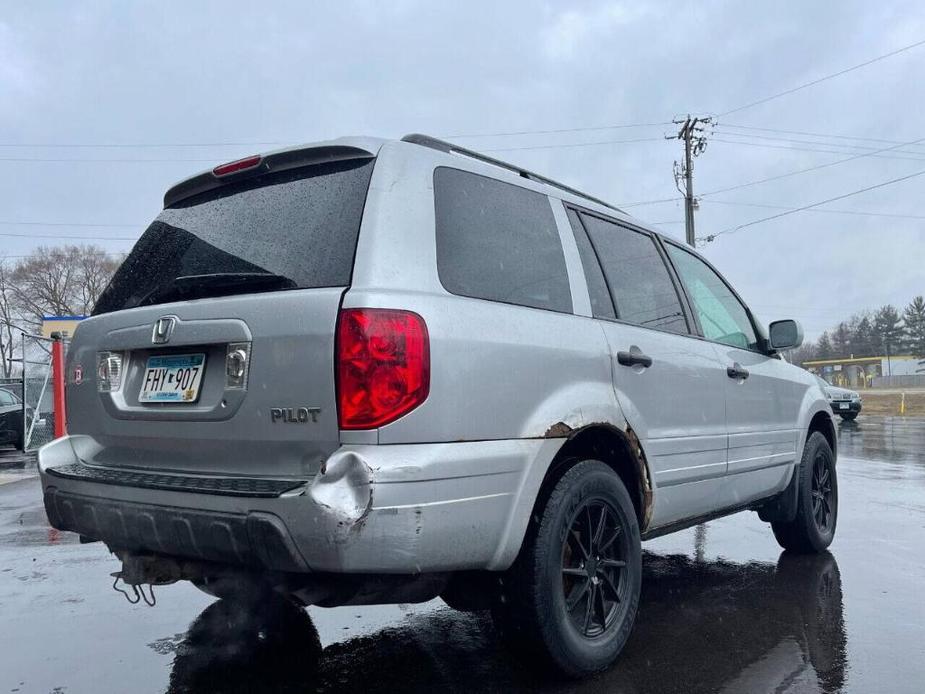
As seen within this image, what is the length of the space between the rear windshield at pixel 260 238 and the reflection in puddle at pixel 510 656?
150 centimetres

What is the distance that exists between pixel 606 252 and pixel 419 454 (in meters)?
1.67

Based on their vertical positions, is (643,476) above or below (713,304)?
below

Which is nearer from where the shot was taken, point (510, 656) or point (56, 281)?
point (510, 656)

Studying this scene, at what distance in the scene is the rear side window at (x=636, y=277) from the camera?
356 centimetres

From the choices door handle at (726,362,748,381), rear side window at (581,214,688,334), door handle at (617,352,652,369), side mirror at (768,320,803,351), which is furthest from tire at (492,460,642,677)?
side mirror at (768,320,803,351)

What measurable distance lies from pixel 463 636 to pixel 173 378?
1730mm

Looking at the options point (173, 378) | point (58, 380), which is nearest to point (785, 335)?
point (173, 378)

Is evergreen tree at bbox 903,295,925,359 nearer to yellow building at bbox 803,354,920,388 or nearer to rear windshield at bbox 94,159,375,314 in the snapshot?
yellow building at bbox 803,354,920,388

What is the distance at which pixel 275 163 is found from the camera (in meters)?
2.90

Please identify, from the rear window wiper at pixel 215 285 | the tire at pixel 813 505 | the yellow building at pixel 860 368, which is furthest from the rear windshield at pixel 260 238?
the yellow building at pixel 860 368

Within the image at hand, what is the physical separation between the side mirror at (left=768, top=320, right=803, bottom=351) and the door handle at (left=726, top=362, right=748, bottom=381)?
0.63 meters

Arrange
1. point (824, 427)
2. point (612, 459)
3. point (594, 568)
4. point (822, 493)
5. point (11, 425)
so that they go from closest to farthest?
1. point (594, 568)
2. point (612, 459)
3. point (822, 493)
4. point (824, 427)
5. point (11, 425)

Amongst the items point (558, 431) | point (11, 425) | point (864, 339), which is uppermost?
point (864, 339)

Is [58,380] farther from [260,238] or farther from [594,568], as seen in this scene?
[594,568]
